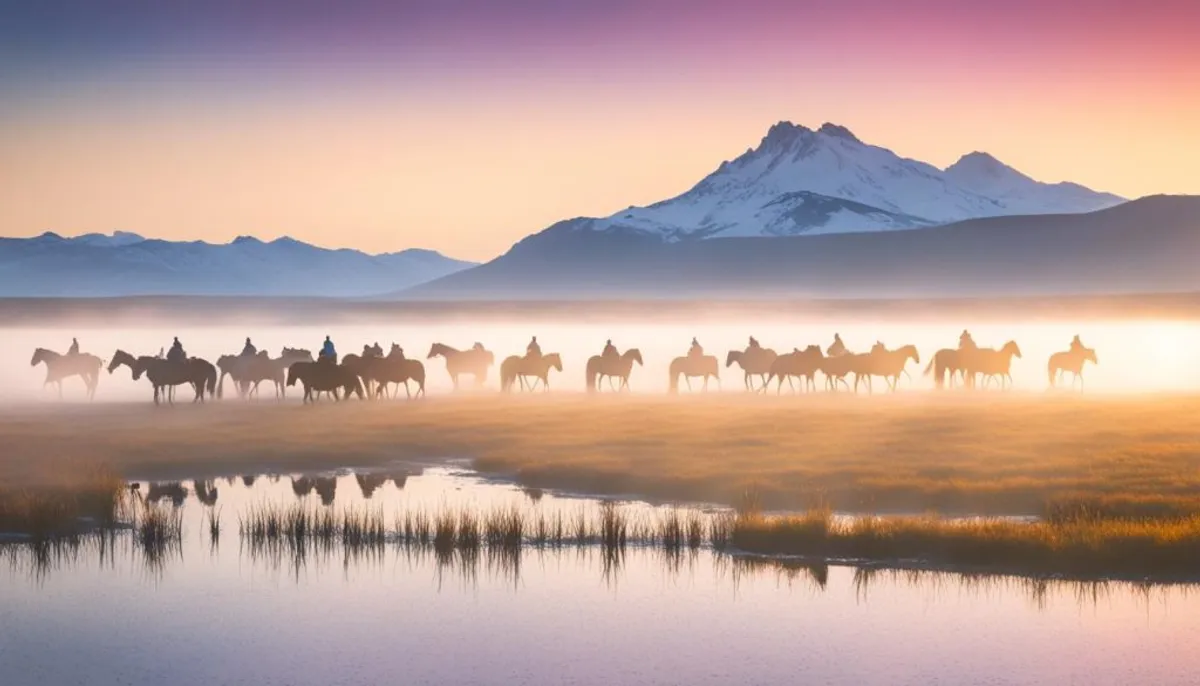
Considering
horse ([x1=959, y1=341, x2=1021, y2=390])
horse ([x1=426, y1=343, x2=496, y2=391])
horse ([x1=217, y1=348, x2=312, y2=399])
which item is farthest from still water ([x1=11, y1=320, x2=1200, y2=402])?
horse ([x1=217, y1=348, x2=312, y2=399])

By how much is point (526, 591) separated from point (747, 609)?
3139 mm

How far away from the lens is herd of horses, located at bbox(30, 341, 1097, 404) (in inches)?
1588

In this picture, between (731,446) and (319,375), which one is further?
(319,375)

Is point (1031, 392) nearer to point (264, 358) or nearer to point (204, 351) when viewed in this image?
point (264, 358)

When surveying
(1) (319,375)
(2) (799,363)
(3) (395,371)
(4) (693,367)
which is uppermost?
(2) (799,363)

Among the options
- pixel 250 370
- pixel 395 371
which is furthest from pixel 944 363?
pixel 250 370

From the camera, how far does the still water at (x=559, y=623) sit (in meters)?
15.2

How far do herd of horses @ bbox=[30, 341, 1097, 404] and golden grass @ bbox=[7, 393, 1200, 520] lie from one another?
1.43 metres

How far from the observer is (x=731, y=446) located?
30.8 m

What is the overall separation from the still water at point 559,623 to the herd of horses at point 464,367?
19.9 metres

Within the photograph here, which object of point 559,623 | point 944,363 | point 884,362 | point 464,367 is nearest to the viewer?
point 559,623

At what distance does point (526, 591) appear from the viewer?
18.6 m

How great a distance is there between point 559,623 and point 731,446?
1420 cm

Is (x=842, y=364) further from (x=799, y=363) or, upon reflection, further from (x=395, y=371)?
(x=395, y=371)
